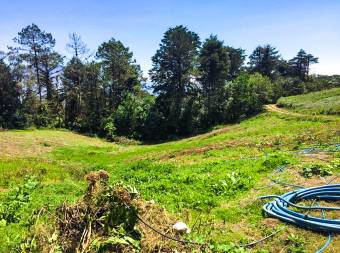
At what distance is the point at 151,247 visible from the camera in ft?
25.1

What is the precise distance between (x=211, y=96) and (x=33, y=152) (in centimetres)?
2915

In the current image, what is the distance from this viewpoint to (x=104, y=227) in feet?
25.5

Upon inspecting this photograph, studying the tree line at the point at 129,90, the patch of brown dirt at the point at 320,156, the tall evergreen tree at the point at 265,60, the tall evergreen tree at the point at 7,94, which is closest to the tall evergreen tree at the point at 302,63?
the tall evergreen tree at the point at 265,60

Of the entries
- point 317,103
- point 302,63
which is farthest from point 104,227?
point 302,63

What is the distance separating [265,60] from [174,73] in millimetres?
31701

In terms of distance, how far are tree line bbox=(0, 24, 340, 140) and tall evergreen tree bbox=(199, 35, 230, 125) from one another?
136 mm

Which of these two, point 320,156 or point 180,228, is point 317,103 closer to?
point 320,156

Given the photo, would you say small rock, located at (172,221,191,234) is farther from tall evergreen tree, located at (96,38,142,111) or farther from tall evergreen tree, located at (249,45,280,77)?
tall evergreen tree, located at (249,45,280,77)

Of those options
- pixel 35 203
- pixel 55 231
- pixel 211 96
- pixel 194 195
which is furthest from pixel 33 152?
pixel 211 96

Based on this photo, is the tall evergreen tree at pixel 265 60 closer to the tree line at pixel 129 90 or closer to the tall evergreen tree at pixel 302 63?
the tall evergreen tree at pixel 302 63

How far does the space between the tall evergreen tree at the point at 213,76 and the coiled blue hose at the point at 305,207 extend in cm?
4151

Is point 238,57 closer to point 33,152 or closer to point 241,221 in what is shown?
point 33,152

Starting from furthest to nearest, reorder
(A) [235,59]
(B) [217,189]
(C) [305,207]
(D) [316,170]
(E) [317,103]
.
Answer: (A) [235,59] < (E) [317,103] < (D) [316,170] < (B) [217,189] < (C) [305,207]

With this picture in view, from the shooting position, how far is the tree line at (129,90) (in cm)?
5116
